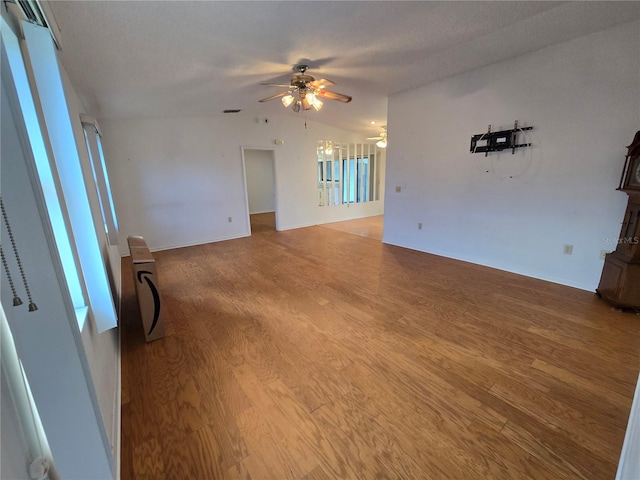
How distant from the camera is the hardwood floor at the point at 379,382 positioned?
4.24 feet

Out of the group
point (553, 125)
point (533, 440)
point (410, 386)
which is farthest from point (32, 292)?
point (553, 125)

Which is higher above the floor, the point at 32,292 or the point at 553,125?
the point at 553,125

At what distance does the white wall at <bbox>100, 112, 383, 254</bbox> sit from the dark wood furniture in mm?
5098

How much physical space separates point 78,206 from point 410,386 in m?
2.51

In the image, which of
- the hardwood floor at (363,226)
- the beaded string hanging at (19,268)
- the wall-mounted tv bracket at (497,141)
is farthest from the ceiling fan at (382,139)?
the beaded string hanging at (19,268)

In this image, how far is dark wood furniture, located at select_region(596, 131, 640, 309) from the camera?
2.41 meters

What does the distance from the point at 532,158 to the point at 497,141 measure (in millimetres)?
448

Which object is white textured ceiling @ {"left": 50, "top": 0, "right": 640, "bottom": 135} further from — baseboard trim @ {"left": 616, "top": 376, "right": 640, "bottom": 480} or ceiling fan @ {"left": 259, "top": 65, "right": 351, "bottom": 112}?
baseboard trim @ {"left": 616, "top": 376, "right": 640, "bottom": 480}

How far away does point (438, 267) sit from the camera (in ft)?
12.5

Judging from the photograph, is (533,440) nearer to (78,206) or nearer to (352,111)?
(78,206)

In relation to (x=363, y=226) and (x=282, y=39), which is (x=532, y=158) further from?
(x=363, y=226)

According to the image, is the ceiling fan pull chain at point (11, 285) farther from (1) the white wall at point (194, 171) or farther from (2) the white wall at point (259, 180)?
(2) the white wall at point (259, 180)

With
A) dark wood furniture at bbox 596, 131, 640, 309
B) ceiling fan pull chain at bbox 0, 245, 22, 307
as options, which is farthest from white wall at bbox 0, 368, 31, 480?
dark wood furniture at bbox 596, 131, 640, 309

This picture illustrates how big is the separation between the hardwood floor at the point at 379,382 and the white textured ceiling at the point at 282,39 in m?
2.37
